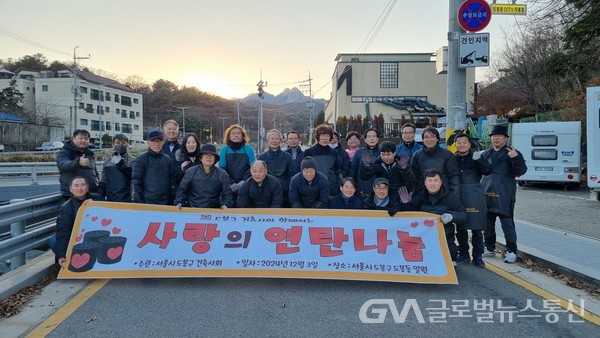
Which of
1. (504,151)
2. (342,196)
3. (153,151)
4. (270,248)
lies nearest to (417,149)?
(504,151)

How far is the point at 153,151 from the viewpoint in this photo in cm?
601

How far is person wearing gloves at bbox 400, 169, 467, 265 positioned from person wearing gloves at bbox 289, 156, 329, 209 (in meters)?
1.11

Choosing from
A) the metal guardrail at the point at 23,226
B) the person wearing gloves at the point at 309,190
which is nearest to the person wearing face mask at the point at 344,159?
the person wearing gloves at the point at 309,190

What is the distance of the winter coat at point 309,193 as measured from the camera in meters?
5.86

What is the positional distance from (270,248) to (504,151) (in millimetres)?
3679

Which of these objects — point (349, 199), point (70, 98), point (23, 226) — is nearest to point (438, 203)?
point (349, 199)

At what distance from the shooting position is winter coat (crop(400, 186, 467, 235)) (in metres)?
5.43

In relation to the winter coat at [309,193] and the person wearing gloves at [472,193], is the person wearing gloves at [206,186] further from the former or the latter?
the person wearing gloves at [472,193]

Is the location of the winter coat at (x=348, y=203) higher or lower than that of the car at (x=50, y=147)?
lower

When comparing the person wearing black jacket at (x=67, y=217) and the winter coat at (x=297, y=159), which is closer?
the person wearing black jacket at (x=67, y=217)

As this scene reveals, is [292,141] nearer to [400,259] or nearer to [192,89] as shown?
[400,259]

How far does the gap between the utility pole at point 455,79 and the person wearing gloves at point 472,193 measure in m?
3.13

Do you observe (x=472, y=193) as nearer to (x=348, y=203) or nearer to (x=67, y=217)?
(x=348, y=203)

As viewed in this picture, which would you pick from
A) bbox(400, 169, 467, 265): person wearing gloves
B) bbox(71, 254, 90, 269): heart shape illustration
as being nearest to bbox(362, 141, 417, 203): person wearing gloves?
bbox(400, 169, 467, 265): person wearing gloves
